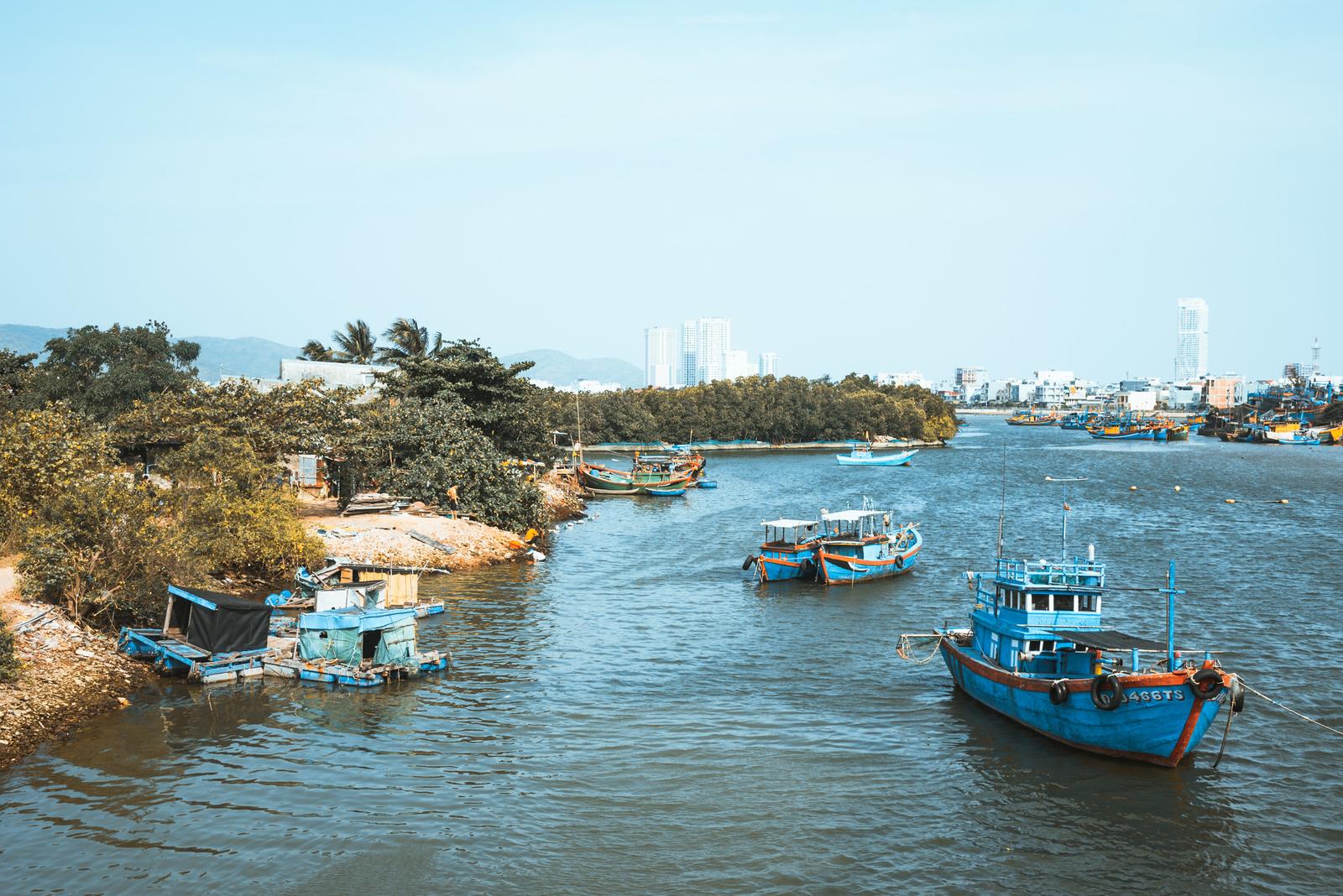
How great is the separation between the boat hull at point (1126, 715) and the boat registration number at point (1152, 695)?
17 millimetres

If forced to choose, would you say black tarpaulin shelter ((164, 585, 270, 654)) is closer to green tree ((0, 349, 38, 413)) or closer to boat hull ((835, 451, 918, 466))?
green tree ((0, 349, 38, 413))

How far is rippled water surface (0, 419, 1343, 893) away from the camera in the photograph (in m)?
17.4

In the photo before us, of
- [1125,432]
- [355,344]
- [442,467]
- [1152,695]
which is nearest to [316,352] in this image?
[355,344]

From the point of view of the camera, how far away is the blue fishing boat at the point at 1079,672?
66.2 ft

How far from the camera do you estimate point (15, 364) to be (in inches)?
2159

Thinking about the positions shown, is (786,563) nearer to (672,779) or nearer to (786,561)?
(786,561)

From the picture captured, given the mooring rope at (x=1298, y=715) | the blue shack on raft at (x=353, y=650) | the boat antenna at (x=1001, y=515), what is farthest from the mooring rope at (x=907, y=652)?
the blue shack on raft at (x=353, y=650)

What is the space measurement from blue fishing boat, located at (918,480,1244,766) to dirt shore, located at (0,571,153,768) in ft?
70.4

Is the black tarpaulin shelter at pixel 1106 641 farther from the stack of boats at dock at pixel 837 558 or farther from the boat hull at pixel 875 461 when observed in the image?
the boat hull at pixel 875 461

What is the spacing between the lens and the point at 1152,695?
797 inches

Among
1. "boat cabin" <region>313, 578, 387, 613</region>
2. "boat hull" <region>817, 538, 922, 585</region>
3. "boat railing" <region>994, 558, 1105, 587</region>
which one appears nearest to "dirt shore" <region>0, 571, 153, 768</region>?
"boat cabin" <region>313, 578, 387, 613</region>

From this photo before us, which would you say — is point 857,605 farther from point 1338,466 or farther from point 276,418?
point 1338,466

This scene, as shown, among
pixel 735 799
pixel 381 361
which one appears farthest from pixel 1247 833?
pixel 381 361

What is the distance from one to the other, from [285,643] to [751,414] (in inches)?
5250
